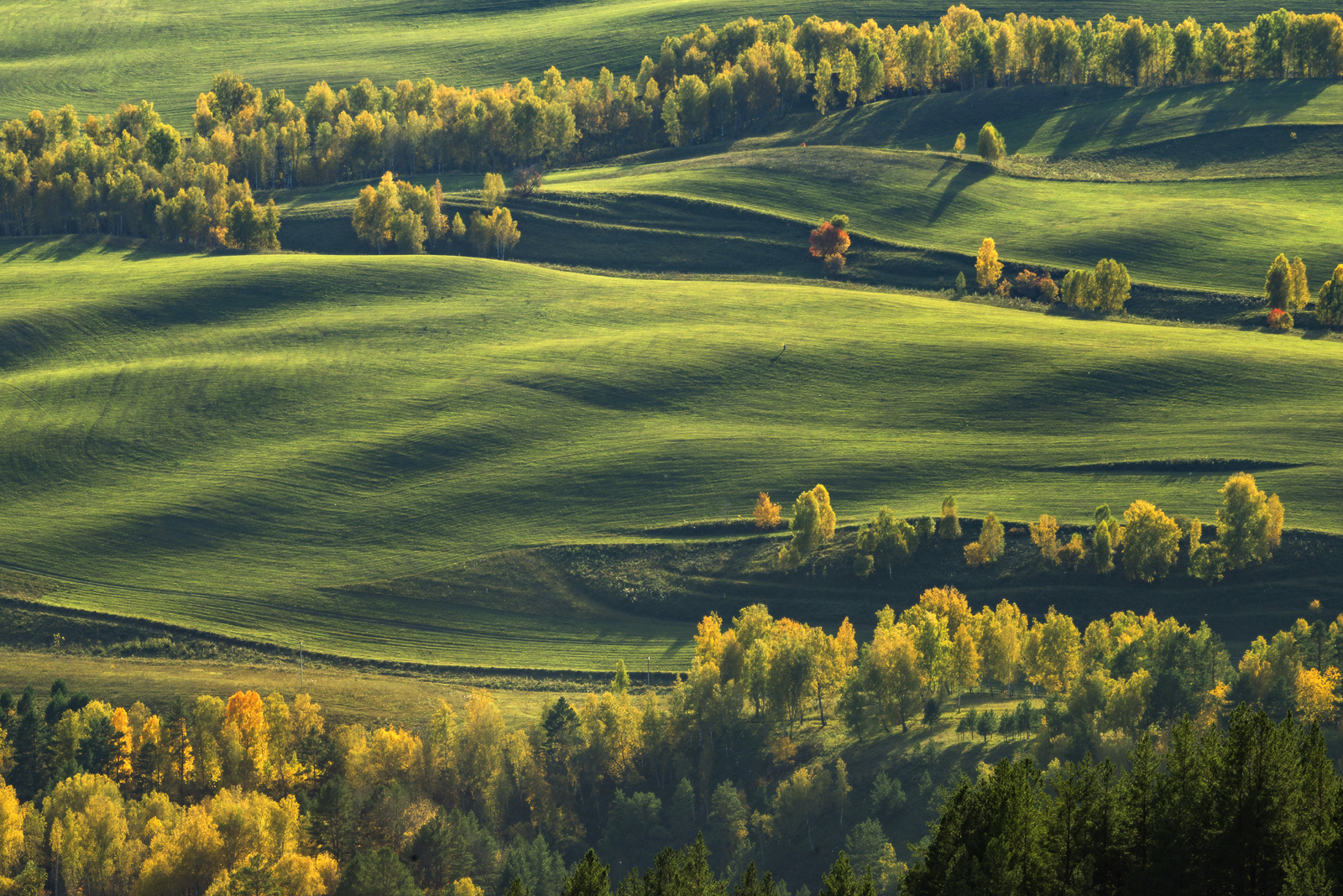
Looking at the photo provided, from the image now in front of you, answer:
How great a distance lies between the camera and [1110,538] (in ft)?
390

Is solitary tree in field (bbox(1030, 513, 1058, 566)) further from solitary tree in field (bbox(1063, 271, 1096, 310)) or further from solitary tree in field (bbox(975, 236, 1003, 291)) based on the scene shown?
solitary tree in field (bbox(975, 236, 1003, 291))

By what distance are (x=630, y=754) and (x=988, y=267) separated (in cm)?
10427

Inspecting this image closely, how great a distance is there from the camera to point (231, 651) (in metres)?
118

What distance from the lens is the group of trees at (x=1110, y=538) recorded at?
115688mm

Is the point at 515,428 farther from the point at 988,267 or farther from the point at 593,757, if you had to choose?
the point at 988,267

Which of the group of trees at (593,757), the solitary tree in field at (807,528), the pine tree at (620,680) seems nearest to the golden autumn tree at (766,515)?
the solitary tree in field at (807,528)

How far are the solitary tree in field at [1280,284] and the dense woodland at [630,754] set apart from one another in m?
59.5

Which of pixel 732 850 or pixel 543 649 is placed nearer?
pixel 732 850

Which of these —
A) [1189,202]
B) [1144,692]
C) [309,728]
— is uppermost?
[1189,202]

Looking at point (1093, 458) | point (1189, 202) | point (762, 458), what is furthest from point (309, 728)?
point (1189, 202)

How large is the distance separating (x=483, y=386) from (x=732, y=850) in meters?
77.8

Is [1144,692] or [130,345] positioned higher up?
[130,345]

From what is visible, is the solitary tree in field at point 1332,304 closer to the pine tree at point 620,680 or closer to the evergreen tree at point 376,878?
the pine tree at point 620,680

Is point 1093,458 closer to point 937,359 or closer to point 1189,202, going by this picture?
point 937,359
